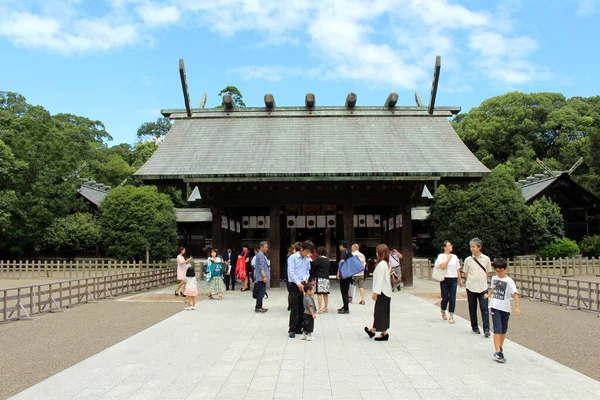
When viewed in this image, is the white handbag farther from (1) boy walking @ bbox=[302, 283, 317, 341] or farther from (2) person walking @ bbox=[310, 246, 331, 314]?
(1) boy walking @ bbox=[302, 283, 317, 341]

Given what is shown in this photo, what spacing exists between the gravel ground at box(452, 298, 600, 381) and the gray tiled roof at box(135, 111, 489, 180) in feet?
18.3

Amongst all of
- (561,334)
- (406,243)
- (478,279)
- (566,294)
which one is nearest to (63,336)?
(478,279)

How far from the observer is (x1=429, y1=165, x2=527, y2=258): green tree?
26.8m

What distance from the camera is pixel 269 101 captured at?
2102 centimetres

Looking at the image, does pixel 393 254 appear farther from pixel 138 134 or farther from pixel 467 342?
pixel 138 134

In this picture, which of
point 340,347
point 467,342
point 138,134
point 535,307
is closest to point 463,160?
point 535,307

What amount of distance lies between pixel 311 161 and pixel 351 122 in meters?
4.22

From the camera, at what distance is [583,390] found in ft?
17.6

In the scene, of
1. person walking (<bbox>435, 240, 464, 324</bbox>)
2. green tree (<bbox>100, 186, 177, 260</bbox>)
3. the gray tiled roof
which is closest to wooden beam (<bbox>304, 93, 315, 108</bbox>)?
the gray tiled roof

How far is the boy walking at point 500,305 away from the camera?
21.9 ft

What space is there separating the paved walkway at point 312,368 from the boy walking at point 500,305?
0.28 metres

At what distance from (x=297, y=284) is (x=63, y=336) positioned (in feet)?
15.0

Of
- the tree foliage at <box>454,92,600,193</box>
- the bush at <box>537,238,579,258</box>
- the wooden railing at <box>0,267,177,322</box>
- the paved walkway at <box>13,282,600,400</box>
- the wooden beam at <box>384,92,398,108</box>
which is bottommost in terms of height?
the paved walkway at <box>13,282,600,400</box>

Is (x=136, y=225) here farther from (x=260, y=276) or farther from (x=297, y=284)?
(x=297, y=284)
